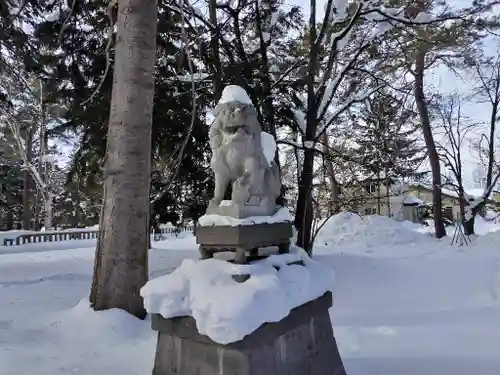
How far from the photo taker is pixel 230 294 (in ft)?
7.72

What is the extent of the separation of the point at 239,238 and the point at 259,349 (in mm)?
649

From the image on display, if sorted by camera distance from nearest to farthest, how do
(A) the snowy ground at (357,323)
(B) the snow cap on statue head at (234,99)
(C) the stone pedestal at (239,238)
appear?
(C) the stone pedestal at (239,238), (B) the snow cap on statue head at (234,99), (A) the snowy ground at (357,323)

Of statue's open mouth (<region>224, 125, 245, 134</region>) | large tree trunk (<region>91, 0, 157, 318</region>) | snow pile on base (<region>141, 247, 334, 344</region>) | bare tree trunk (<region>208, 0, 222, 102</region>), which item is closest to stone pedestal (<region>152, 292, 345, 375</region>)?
snow pile on base (<region>141, 247, 334, 344</region>)

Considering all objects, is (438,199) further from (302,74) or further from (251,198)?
(251,198)

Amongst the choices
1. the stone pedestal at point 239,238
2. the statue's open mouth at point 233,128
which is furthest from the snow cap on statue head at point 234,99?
the stone pedestal at point 239,238

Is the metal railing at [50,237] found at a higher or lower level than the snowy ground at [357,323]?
higher

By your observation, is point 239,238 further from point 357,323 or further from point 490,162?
point 490,162

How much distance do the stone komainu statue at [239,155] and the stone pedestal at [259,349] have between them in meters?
0.77

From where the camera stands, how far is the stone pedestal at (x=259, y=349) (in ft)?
7.60

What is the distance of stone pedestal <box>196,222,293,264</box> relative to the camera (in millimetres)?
2648

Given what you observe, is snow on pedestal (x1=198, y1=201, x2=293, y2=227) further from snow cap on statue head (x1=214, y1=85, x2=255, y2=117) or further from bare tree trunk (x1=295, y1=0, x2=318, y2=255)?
bare tree trunk (x1=295, y1=0, x2=318, y2=255)

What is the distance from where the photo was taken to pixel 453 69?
38.3 feet

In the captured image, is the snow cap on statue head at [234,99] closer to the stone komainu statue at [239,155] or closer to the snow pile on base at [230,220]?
the stone komainu statue at [239,155]

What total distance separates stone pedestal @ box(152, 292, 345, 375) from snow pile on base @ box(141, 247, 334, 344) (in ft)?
0.27
